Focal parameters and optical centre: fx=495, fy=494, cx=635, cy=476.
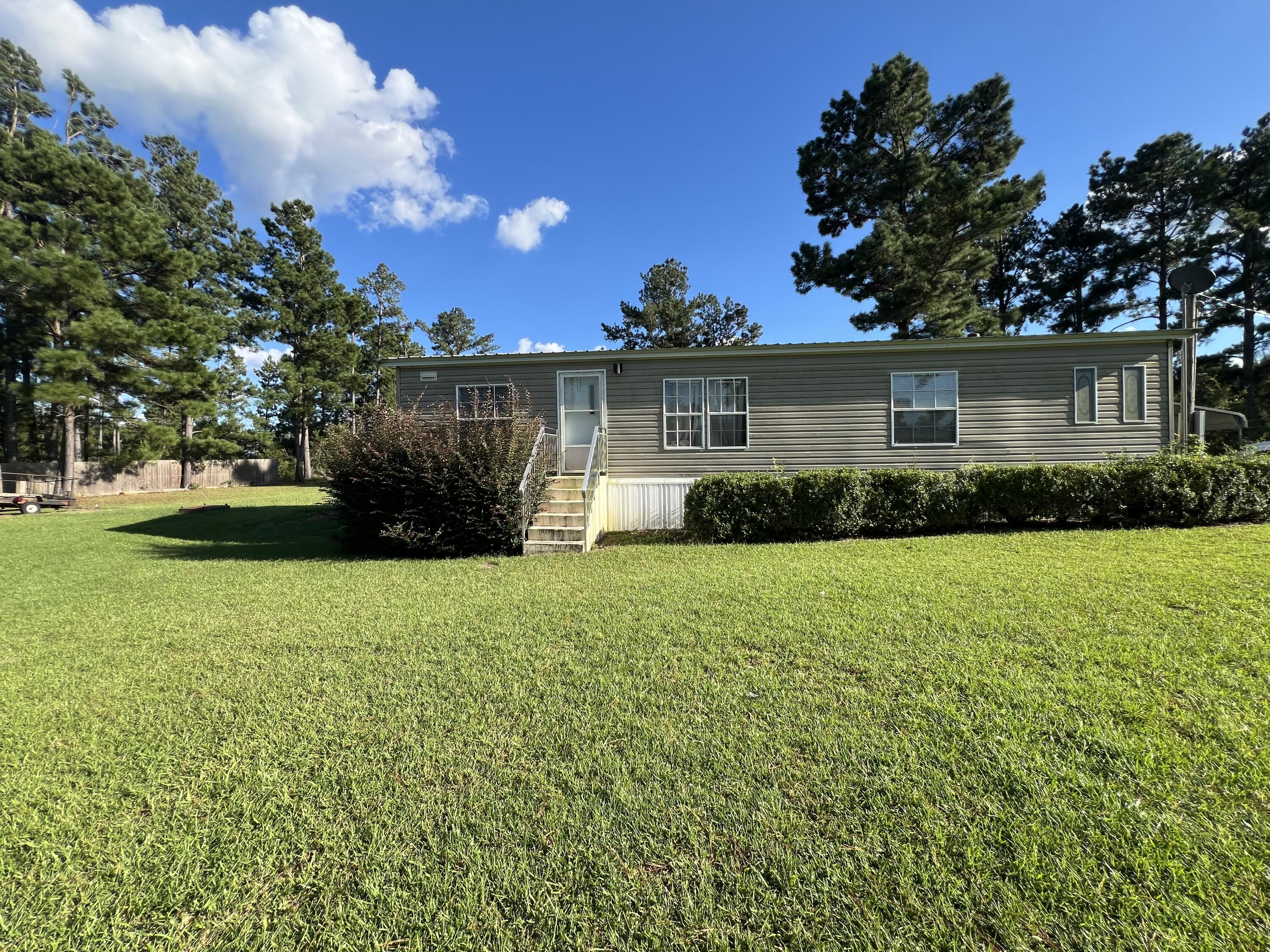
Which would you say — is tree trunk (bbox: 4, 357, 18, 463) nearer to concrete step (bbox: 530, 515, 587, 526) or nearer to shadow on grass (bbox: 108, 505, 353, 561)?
shadow on grass (bbox: 108, 505, 353, 561)

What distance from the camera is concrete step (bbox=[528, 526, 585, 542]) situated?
7242 millimetres

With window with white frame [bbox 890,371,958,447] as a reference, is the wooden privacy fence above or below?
below

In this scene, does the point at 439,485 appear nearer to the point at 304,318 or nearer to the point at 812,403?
the point at 812,403

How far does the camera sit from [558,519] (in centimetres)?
761

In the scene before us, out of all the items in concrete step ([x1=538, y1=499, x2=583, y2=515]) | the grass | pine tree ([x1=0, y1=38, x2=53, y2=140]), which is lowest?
the grass

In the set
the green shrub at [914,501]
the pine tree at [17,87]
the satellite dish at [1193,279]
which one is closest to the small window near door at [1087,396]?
the satellite dish at [1193,279]

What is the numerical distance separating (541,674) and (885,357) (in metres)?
8.88

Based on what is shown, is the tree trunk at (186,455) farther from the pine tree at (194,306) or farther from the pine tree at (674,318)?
the pine tree at (674,318)

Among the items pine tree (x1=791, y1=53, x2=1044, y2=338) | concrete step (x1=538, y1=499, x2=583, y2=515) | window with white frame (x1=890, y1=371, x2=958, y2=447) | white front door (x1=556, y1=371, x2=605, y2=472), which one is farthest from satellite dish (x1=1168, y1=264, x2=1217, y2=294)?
concrete step (x1=538, y1=499, x2=583, y2=515)

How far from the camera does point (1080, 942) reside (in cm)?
139

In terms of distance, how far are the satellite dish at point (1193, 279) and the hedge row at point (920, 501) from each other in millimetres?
4798

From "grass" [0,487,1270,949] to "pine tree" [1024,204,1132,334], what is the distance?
28.0 meters

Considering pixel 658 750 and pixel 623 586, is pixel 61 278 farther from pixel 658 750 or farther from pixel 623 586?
pixel 658 750

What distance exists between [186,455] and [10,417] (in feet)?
18.8
